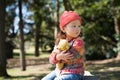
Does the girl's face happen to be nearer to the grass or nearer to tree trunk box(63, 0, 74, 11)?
the grass

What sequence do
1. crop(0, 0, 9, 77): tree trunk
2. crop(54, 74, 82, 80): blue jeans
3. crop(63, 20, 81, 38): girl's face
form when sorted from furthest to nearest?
crop(0, 0, 9, 77): tree trunk
crop(63, 20, 81, 38): girl's face
crop(54, 74, 82, 80): blue jeans

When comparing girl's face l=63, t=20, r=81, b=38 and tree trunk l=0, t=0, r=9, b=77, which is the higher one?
girl's face l=63, t=20, r=81, b=38

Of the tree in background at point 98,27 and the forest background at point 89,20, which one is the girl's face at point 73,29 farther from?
the tree in background at point 98,27

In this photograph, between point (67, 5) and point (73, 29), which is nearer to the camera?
point (73, 29)

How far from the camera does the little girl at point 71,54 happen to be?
4316 millimetres

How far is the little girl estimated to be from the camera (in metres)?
4.32

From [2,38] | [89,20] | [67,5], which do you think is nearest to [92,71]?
[2,38]

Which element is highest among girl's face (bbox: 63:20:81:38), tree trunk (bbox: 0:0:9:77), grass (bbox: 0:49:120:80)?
girl's face (bbox: 63:20:81:38)

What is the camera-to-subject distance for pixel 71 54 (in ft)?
14.2

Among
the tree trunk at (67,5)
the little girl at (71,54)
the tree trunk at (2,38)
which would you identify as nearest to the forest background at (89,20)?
the tree trunk at (67,5)

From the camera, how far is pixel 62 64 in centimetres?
438

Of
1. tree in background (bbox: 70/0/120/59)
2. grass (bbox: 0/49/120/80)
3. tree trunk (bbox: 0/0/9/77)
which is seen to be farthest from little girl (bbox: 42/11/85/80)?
tree in background (bbox: 70/0/120/59)

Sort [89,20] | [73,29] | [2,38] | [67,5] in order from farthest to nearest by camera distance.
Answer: [89,20] → [67,5] → [2,38] → [73,29]

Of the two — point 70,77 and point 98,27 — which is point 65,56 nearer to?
point 70,77
